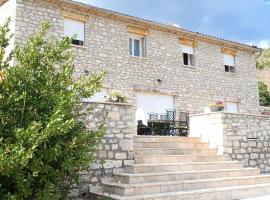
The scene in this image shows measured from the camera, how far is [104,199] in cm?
636

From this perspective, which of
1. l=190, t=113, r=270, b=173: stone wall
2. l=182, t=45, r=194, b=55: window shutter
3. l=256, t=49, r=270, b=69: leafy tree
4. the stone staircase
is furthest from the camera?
l=256, t=49, r=270, b=69: leafy tree

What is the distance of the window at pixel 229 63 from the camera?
17375 mm

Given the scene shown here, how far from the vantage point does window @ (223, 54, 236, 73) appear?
684 inches

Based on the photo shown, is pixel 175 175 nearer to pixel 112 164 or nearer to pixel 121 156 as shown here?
pixel 121 156

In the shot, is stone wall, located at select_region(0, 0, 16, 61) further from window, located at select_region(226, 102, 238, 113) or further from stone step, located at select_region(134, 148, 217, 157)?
window, located at select_region(226, 102, 238, 113)

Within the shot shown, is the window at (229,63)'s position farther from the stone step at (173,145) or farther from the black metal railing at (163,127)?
the stone step at (173,145)

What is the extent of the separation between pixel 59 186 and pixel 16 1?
7.97 metres

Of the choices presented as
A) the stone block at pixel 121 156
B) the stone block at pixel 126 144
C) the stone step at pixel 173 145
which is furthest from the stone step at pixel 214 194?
the stone step at pixel 173 145

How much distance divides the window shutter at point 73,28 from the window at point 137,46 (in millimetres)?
2311

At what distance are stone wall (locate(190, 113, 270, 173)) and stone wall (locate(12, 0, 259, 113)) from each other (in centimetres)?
453

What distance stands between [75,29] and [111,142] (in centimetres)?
673

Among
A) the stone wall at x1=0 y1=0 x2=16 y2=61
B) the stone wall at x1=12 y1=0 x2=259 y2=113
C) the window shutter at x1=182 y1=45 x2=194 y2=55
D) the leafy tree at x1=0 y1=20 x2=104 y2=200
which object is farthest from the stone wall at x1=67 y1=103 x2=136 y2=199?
the window shutter at x1=182 y1=45 x2=194 y2=55

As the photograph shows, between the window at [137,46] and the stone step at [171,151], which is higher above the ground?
the window at [137,46]

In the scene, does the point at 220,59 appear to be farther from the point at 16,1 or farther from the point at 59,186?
the point at 59,186
